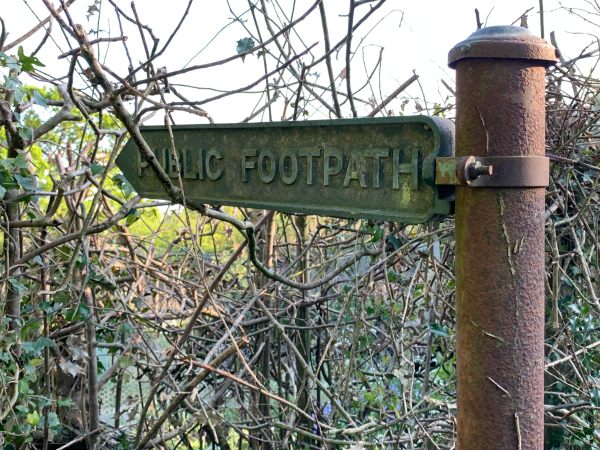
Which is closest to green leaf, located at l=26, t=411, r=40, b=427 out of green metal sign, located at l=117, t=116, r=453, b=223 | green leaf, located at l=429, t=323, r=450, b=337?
green metal sign, located at l=117, t=116, r=453, b=223

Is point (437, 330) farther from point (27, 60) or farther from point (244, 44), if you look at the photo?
point (27, 60)

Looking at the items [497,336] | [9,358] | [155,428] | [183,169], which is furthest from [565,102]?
[9,358]

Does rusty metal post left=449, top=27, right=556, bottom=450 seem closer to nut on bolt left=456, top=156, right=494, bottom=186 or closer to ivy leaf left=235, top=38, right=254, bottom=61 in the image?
nut on bolt left=456, top=156, right=494, bottom=186

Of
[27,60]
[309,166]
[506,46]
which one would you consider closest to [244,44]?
[27,60]

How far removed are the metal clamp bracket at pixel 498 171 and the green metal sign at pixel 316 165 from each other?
6 cm

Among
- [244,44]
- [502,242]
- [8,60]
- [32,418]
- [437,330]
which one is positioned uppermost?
[244,44]

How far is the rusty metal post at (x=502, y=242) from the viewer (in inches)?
36.6

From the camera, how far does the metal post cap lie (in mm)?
927

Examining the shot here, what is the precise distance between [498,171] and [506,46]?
0.17 metres

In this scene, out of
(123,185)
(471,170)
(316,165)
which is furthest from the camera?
(123,185)

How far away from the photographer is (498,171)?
3.04 ft

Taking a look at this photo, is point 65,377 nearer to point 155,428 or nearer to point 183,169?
point 155,428

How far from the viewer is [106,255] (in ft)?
8.99

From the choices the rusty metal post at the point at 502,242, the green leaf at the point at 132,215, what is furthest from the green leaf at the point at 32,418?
the rusty metal post at the point at 502,242
